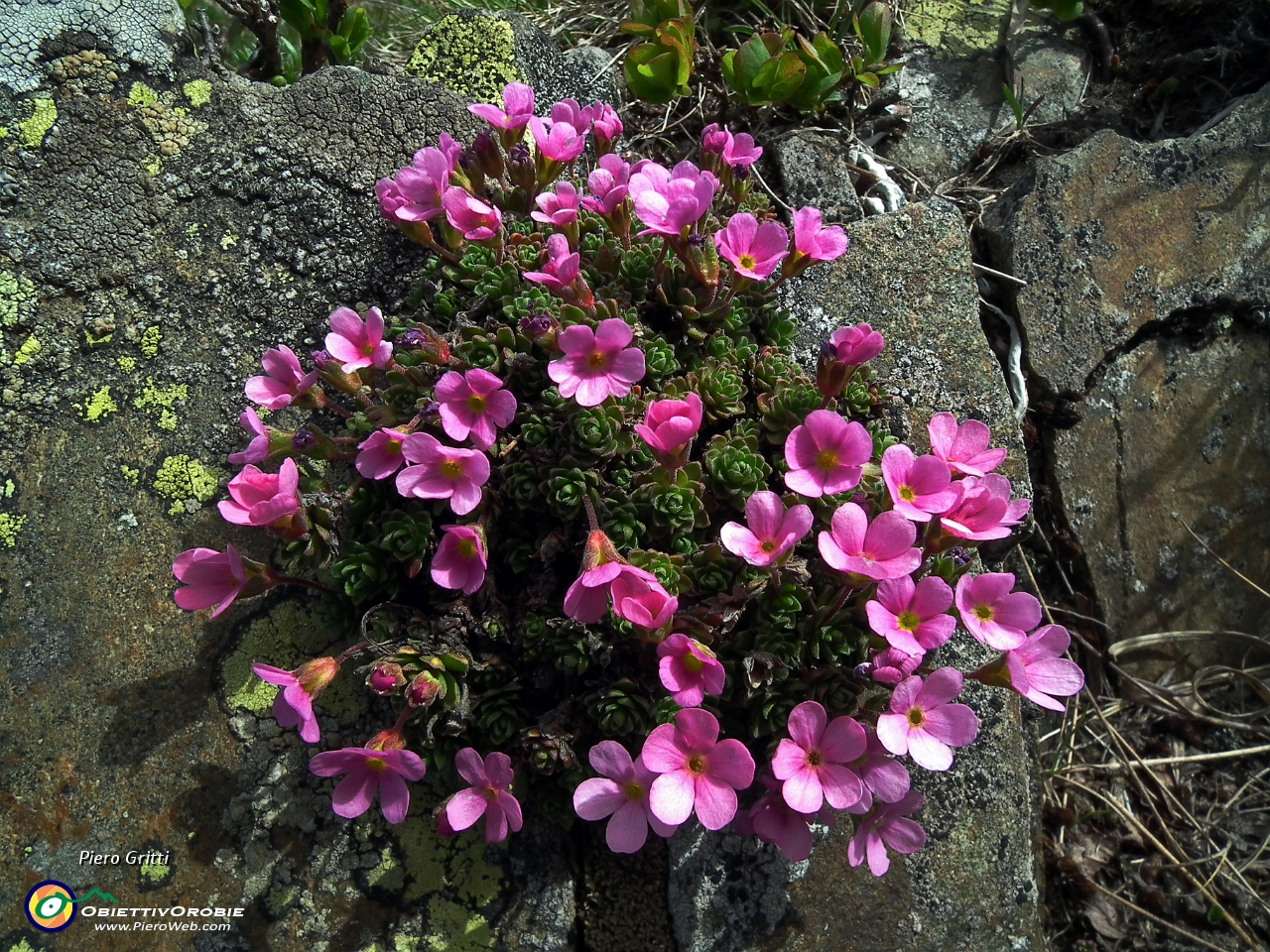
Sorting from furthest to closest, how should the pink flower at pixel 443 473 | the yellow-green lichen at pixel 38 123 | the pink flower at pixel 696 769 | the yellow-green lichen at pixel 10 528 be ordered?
the yellow-green lichen at pixel 38 123 < the yellow-green lichen at pixel 10 528 < the pink flower at pixel 443 473 < the pink flower at pixel 696 769

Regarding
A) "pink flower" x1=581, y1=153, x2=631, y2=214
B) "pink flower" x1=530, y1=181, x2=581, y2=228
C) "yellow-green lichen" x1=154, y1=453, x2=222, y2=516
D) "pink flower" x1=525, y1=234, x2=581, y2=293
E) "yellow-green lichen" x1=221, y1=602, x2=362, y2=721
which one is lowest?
"yellow-green lichen" x1=221, y1=602, x2=362, y2=721

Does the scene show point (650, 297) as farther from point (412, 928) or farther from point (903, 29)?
point (903, 29)

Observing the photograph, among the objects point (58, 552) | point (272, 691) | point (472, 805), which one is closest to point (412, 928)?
point (472, 805)

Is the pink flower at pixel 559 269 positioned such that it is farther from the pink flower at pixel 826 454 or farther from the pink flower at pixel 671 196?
the pink flower at pixel 826 454

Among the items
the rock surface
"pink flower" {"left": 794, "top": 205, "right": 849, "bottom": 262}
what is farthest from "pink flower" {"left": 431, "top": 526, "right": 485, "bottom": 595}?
the rock surface

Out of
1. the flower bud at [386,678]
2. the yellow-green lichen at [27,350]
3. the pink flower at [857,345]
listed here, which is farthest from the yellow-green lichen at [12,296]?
the pink flower at [857,345]

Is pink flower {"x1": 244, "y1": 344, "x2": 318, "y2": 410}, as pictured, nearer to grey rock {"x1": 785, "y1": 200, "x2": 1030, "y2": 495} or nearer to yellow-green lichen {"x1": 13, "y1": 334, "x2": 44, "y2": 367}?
yellow-green lichen {"x1": 13, "y1": 334, "x2": 44, "y2": 367}
